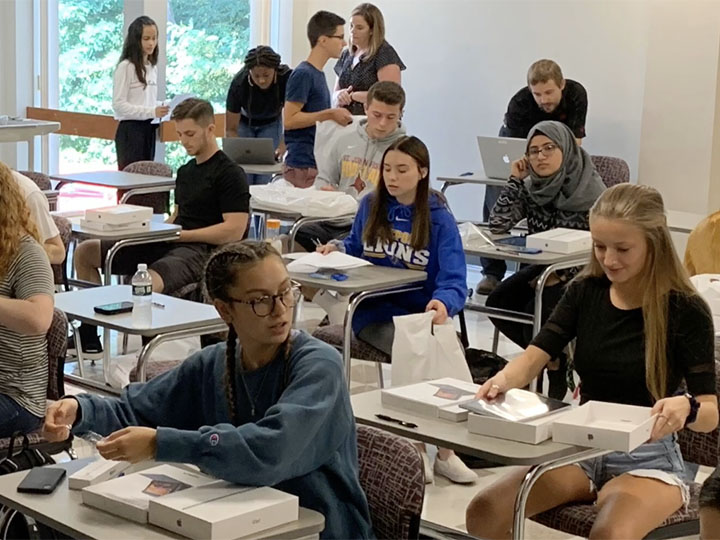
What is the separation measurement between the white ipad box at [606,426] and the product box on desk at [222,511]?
74cm

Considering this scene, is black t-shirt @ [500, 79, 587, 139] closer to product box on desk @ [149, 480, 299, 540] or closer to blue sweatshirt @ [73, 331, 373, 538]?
blue sweatshirt @ [73, 331, 373, 538]

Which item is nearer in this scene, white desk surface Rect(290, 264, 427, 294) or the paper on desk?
white desk surface Rect(290, 264, 427, 294)

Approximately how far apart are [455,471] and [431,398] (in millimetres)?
1407

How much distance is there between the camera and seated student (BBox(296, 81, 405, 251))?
5621 mm

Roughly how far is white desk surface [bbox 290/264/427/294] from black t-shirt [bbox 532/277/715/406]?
123 centimetres

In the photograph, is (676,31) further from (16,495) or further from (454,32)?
(16,495)

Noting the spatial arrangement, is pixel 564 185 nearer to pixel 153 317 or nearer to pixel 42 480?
pixel 153 317

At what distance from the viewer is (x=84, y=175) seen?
6.53 meters

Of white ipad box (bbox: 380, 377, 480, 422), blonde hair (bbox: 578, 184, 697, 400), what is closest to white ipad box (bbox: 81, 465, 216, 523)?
white ipad box (bbox: 380, 377, 480, 422)

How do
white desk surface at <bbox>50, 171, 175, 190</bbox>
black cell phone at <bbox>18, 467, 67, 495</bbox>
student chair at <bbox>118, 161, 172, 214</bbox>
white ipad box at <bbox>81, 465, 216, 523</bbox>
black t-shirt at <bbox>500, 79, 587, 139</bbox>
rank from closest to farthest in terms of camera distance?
white ipad box at <bbox>81, 465, 216, 523</bbox>
black cell phone at <bbox>18, 467, 67, 495</bbox>
white desk surface at <bbox>50, 171, 175, 190</bbox>
student chair at <bbox>118, 161, 172, 214</bbox>
black t-shirt at <bbox>500, 79, 587, 139</bbox>

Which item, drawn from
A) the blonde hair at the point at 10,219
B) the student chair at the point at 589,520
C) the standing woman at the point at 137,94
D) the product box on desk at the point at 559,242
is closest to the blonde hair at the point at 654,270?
the student chair at the point at 589,520

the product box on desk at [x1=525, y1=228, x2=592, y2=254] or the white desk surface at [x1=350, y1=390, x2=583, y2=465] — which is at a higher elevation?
the product box on desk at [x1=525, y1=228, x2=592, y2=254]

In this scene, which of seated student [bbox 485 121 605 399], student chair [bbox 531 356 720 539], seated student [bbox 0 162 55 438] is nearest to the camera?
student chair [bbox 531 356 720 539]

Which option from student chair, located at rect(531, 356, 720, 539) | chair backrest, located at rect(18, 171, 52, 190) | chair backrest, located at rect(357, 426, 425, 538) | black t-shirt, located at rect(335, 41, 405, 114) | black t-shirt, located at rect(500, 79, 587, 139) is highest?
black t-shirt, located at rect(335, 41, 405, 114)
